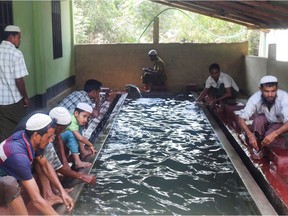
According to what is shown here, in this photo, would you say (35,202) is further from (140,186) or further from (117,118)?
(117,118)

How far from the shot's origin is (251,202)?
13.9ft

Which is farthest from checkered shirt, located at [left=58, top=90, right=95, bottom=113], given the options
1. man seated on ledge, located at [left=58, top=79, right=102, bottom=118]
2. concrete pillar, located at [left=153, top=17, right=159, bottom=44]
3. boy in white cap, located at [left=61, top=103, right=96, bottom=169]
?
concrete pillar, located at [left=153, top=17, right=159, bottom=44]

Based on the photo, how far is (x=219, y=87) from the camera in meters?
8.86

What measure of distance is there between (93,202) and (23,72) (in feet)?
7.92

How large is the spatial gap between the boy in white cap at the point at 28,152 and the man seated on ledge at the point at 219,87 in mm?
5547

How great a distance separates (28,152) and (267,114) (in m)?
3.44

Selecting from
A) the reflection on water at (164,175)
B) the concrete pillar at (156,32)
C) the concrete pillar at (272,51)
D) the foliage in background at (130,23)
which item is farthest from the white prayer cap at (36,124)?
the foliage in background at (130,23)

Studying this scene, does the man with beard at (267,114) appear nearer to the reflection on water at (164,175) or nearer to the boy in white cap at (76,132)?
the reflection on water at (164,175)

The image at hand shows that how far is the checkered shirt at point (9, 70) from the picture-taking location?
223 inches

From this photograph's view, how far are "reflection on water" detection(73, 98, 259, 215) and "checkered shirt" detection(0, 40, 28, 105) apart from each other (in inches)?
64.5

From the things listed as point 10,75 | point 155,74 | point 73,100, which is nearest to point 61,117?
point 73,100

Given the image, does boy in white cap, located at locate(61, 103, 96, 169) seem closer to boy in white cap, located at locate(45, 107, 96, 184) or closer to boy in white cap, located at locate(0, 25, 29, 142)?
boy in white cap, located at locate(45, 107, 96, 184)

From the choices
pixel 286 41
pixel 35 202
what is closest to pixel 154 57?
pixel 286 41

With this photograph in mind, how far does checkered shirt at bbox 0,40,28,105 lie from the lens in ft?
18.6
